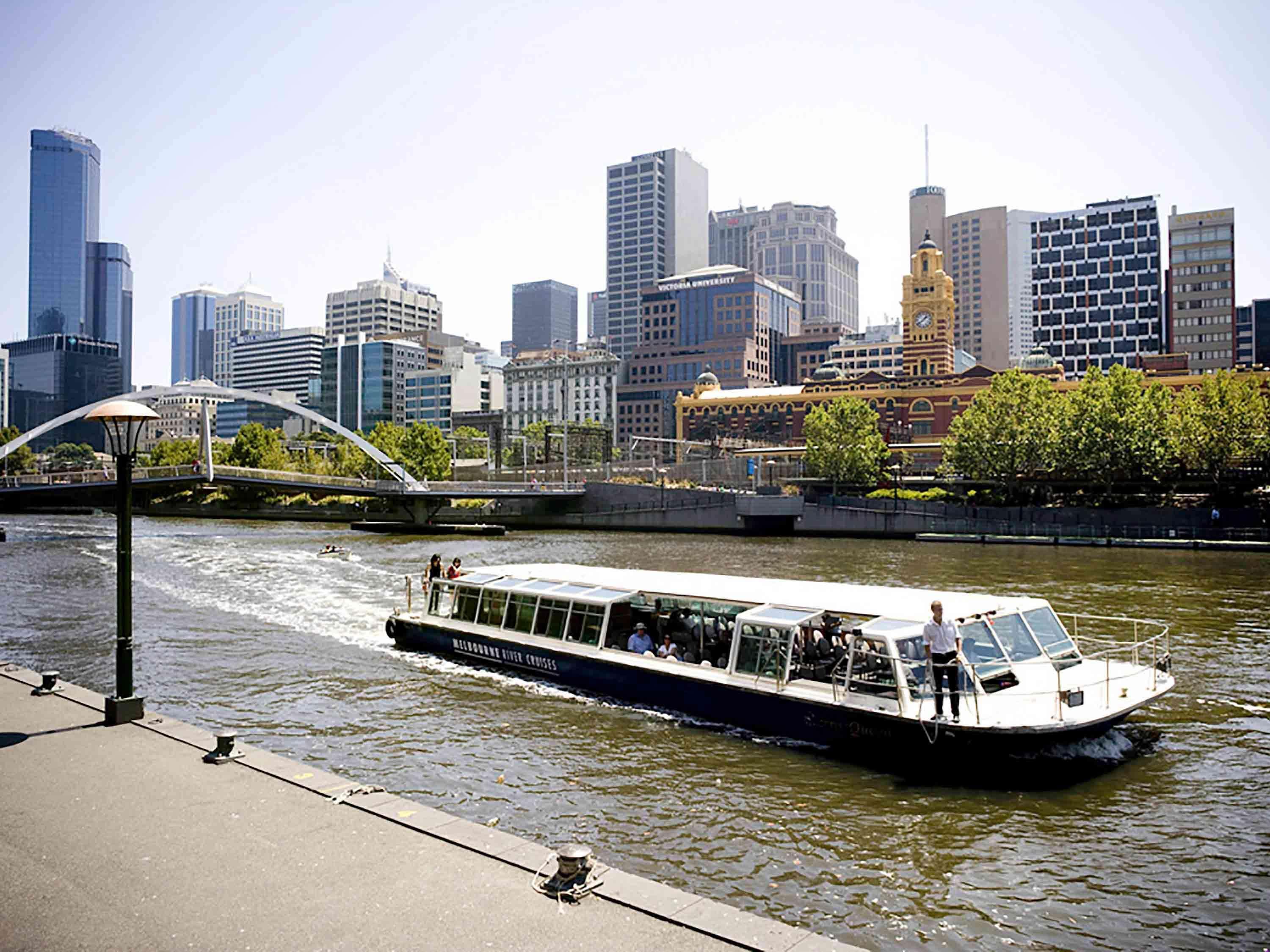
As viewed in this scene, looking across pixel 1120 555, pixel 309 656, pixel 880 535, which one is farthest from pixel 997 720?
pixel 880 535

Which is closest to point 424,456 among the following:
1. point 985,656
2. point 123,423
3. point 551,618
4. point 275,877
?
point 551,618

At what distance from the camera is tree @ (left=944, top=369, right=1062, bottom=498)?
9394 centimetres

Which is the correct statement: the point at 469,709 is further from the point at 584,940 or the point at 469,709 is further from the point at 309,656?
the point at 584,940

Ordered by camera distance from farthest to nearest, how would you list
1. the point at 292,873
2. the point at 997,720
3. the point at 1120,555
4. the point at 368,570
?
the point at 1120,555 < the point at 368,570 < the point at 997,720 < the point at 292,873

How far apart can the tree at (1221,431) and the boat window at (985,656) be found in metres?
77.9

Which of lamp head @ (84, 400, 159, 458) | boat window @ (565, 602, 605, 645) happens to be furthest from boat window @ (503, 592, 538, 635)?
lamp head @ (84, 400, 159, 458)

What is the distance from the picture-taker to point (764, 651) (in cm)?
1991

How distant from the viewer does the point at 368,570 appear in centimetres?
5662

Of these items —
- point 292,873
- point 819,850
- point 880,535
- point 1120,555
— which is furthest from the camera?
point 880,535

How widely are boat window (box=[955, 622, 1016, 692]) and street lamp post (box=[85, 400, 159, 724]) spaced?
1402 cm

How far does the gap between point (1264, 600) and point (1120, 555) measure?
84.9 ft

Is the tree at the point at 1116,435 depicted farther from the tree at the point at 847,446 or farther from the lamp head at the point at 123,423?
the lamp head at the point at 123,423

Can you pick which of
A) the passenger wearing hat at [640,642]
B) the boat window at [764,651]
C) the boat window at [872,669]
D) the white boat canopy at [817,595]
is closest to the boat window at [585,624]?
the white boat canopy at [817,595]

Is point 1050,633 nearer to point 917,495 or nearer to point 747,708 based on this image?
point 747,708
